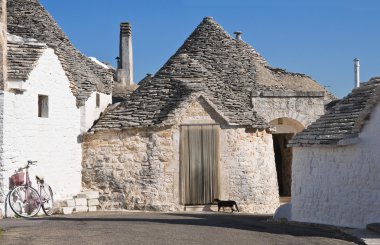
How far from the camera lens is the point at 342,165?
45.3ft

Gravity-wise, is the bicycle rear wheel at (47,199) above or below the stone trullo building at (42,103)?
below

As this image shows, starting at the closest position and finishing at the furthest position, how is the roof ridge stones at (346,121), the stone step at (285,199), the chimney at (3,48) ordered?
1. the roof ridge stones at (346,121)
2. the chimney at (3,48)
3. the stone step at (285,199)

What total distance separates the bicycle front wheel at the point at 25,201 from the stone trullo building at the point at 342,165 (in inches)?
243

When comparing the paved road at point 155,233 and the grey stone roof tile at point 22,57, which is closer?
the paved road at point 155,233

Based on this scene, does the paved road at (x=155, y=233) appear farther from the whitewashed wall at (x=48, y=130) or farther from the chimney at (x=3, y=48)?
the chimney at (x=3, y=48)

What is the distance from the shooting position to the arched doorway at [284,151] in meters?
27.0

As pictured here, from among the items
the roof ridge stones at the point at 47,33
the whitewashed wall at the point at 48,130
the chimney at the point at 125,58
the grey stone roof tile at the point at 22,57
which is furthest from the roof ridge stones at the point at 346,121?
the chimney at the point at 125,58

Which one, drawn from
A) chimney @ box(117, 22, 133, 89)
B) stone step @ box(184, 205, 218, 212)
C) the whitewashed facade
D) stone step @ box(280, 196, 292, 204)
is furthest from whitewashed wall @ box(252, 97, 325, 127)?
chimney @ box(117, 22, 133, 89)

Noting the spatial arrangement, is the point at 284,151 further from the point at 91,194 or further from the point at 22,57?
the point at 22,57

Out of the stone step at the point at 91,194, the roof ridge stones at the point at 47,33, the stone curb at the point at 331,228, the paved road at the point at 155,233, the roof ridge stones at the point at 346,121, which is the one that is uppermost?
the roof ridge stones at the point at 47,33

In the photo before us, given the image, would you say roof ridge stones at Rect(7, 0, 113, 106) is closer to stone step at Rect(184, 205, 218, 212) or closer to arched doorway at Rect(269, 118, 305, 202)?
stone step at Rect(184, 205, 218, 212)

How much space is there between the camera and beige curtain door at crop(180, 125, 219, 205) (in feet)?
65.7

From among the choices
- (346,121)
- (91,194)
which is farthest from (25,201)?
(346,121)

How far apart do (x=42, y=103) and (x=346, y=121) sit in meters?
8.10
